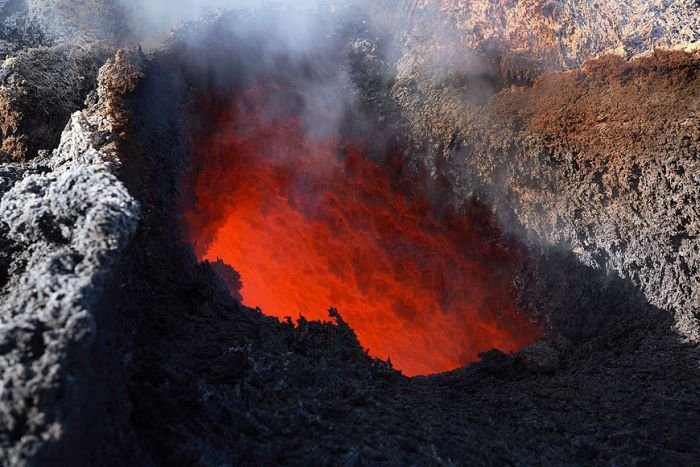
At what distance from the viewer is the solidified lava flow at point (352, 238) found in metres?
5.60

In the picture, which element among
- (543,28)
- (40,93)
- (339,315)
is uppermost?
(543,28)

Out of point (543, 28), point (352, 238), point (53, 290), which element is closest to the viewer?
point (53, 290)

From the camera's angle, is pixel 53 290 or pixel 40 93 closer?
pixel 53 290

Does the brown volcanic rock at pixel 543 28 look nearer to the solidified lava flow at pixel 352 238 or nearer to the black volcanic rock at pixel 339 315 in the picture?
the black volcanic rock at pixel 339 315

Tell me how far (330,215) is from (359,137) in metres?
1.15

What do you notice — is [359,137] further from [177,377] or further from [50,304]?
[50,304]

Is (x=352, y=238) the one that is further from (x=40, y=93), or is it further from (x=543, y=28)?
(x=40, y=93)

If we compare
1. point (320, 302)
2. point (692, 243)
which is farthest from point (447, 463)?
point (320, 302)

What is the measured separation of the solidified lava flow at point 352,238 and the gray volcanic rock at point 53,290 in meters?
2.61

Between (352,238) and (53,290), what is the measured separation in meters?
4.54

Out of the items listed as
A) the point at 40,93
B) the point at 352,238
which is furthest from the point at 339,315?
the point at 40,93

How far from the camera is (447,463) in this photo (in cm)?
233

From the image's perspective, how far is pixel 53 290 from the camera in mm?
2086

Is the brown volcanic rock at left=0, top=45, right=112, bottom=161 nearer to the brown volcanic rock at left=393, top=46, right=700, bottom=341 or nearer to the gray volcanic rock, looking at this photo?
the gray volcanic rock
